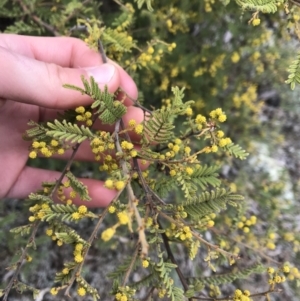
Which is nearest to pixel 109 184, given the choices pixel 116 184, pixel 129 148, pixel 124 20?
pixel 116 184

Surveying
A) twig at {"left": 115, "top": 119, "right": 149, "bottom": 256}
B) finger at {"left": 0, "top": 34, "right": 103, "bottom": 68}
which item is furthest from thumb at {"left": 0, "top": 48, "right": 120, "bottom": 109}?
twig at {"left": 115, "top": 119, "right": 149, "bottom": 256}

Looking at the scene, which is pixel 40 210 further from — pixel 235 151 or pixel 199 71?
pixel 199 71

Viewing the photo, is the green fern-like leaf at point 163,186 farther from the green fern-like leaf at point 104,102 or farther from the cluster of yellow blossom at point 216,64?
the cluster of yellow blossom at point 216,64

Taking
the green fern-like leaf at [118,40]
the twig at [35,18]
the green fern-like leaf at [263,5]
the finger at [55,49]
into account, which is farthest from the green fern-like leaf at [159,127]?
the twig at [35,18]

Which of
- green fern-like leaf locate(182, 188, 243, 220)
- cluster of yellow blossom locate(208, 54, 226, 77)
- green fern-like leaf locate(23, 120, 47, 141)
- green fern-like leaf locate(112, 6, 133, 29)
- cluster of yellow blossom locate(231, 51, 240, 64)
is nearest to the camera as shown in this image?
green fern-like leaf locate(182, 188, 243, 220)

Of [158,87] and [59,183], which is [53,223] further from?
[158,87]

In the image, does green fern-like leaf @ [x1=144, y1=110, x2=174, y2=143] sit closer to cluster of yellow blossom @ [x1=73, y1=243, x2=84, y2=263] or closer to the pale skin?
the pale skin

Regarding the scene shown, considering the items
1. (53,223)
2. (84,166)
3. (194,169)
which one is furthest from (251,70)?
(53,223)
